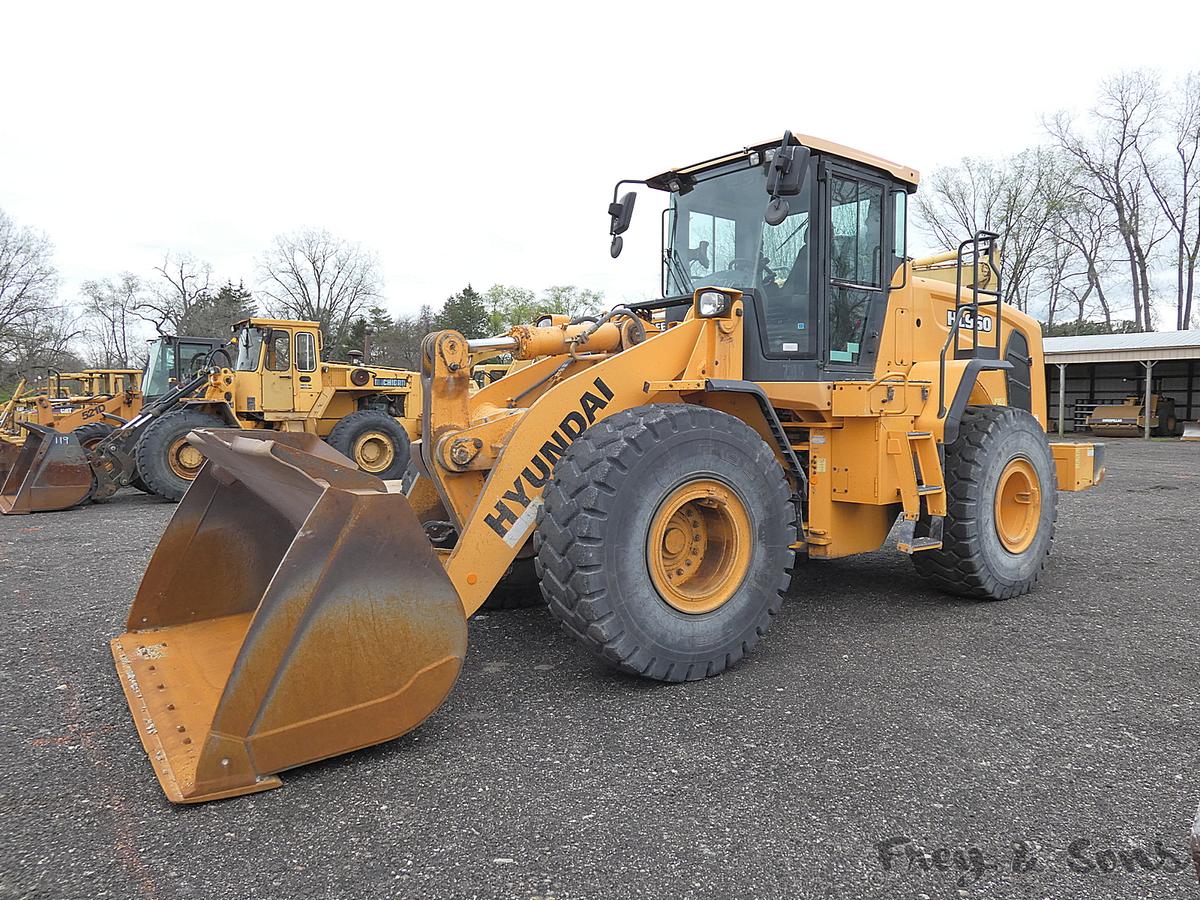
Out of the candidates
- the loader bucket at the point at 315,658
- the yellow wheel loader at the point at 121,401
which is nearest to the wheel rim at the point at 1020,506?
the loader bucket at the point at 315,658

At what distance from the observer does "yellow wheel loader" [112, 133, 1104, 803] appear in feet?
8.92

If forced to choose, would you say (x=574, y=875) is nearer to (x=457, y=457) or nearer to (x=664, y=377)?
(x=457, y=457)

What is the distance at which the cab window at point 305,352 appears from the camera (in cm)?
1281

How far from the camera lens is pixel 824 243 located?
456 centimetres

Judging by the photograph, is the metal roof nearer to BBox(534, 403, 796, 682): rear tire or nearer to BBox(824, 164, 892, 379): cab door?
BBox(824, 164, 892, 379): cab door

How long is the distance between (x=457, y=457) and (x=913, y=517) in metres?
2.67

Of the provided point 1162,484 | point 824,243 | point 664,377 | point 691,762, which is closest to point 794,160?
point 824,243

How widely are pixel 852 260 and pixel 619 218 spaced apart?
156 centimetres

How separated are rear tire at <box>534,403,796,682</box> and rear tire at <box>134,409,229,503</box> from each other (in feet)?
29.7

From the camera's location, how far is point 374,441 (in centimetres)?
1357

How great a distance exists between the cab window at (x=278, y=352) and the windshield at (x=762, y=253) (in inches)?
377

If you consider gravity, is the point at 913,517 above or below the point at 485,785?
above

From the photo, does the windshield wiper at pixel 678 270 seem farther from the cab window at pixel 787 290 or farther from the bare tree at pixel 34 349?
the bare tree at pixel 34 349

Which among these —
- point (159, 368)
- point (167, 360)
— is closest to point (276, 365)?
point (167, 360)
